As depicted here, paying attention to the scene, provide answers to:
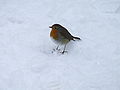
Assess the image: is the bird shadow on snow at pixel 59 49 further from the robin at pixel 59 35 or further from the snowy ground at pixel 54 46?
the robin at pixel 59 35

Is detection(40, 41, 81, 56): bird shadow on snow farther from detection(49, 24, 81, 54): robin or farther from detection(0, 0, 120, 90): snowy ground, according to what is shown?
detection(49, 24, 81, 54): robin

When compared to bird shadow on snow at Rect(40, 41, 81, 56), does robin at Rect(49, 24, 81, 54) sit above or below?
above

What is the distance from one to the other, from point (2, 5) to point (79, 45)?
7.31 ft

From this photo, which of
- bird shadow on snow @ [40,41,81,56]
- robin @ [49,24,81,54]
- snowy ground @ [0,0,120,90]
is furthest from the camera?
bird shadow on snow @ [40,41,81,56]

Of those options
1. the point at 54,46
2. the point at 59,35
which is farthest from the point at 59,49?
the point at 59,35

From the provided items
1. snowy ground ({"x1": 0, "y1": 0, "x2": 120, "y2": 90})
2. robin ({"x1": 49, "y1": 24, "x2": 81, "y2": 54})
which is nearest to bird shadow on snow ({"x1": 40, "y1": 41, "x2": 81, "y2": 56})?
snowy ground ({"x1": 0, "y1": 0, "x2": 120, "y2": 90})

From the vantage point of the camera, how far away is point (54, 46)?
5.07 meters

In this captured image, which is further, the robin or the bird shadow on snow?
the bird shadow on snow

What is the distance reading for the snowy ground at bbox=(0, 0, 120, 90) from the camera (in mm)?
4172

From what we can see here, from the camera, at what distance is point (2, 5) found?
247 inches

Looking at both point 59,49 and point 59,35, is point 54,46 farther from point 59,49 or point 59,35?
point 59,35

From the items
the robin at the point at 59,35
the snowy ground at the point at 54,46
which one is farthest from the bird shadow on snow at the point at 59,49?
the robin at the point at 59,35

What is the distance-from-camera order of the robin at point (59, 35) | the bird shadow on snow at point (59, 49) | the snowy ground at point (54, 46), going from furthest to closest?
the bird shadow on snow at point (59, 49), the robin at point (59, 35), the snowy ground at point (54, 46)

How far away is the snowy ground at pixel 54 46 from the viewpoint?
13.7ft
